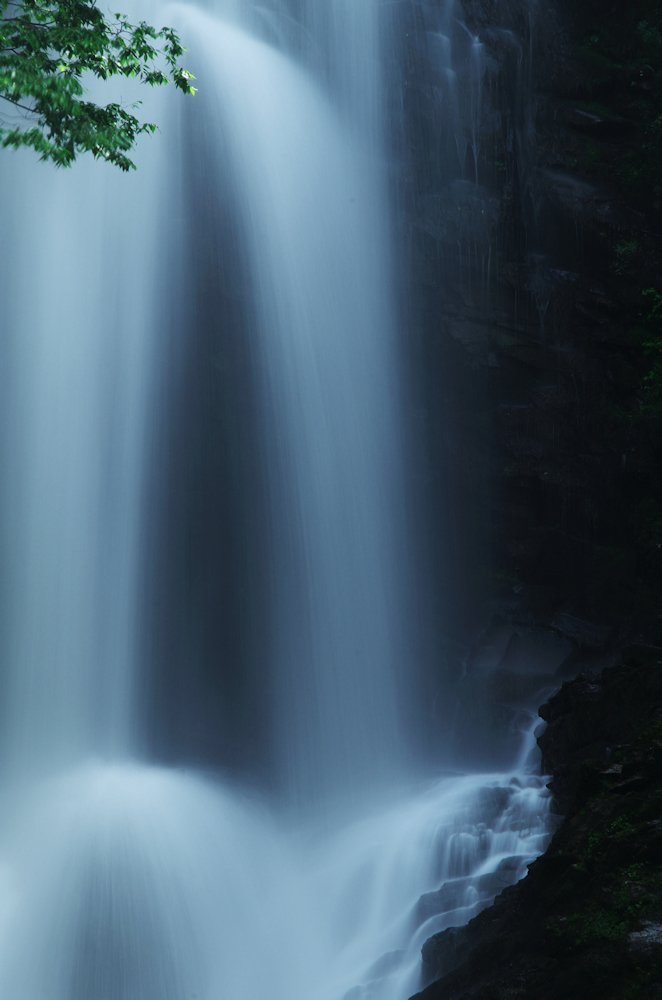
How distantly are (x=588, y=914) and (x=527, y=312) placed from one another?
12.7m

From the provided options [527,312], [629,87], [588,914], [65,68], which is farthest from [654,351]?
[65,68]

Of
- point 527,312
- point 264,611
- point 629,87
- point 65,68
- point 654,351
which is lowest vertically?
point 264,611

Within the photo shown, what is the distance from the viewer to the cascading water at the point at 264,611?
30.6ft

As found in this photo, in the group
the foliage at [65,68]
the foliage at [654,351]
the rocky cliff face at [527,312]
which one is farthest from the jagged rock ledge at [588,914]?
the foliage at [65,68]

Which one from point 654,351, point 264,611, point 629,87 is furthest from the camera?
point 629,87

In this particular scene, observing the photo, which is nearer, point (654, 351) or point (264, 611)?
point (654, 351)

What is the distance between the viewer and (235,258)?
1475 centimetres

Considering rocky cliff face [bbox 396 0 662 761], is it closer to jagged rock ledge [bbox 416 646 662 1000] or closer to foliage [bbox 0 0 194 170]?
jagged rock ledge [bbox 416 646 662 1000]

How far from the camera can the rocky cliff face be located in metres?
15.4

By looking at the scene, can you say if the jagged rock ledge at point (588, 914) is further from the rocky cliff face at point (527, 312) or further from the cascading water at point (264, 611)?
the rocky cliff face at point (527, 312)

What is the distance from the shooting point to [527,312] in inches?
622

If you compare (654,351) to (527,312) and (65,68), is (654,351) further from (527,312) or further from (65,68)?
(65,68)

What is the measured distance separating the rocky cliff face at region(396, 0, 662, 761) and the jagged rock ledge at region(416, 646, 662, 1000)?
23.2ft

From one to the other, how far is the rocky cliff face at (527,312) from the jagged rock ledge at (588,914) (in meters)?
7.07
